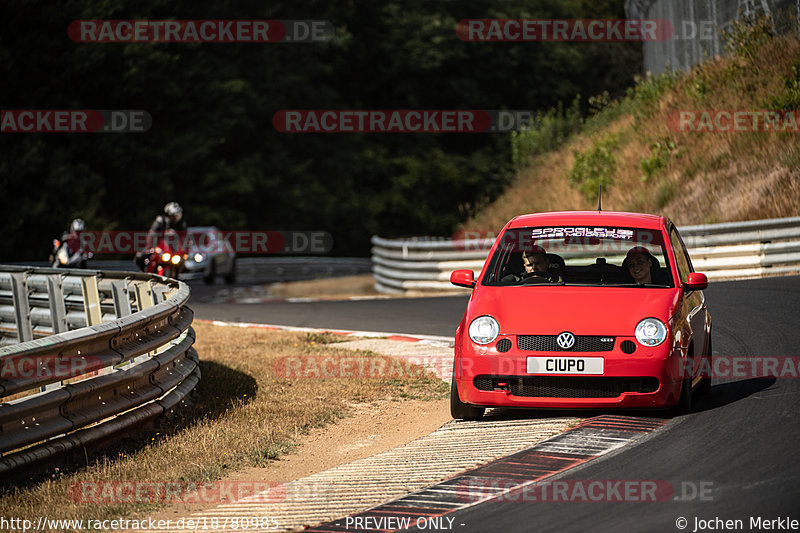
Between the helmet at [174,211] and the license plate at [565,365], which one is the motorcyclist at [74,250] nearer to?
the helmet at [174,211]

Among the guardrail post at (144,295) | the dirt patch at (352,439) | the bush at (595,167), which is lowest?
the dirt patch at (352,439)

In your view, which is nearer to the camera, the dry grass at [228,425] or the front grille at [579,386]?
the dry grass at [228,425]

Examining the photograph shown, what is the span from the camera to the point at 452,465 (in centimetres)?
701

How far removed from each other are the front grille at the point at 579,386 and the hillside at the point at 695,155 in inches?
569

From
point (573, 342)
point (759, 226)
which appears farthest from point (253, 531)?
point (759, 226)

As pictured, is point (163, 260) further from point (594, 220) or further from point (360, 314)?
point (594, 220)

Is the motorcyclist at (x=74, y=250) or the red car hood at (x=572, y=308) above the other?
the motorcyclist at (x=74, y=250)

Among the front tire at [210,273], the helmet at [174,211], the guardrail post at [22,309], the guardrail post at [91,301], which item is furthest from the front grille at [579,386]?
the front tire at [210,273]

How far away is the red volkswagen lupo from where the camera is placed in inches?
307

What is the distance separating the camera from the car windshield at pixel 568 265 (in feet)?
29.1

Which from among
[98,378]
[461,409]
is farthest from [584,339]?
[98,378]

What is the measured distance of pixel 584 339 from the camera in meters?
7.86

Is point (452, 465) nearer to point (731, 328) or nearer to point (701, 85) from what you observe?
point (731, 328)

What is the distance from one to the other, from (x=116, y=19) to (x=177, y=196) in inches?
313
